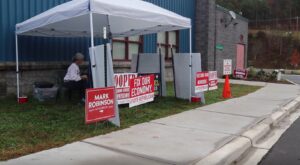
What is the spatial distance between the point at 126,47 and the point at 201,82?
555 cm

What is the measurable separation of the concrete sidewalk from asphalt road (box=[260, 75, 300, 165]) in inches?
29.1

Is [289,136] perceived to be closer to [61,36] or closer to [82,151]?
[82,151]

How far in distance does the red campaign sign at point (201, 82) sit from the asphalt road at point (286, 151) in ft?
11.0

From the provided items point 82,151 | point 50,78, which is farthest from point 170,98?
point 82,151

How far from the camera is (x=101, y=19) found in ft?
37.0

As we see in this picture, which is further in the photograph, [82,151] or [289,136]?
[289,136]

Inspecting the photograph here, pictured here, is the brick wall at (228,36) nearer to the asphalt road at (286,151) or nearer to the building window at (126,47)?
the building window at (126,47)

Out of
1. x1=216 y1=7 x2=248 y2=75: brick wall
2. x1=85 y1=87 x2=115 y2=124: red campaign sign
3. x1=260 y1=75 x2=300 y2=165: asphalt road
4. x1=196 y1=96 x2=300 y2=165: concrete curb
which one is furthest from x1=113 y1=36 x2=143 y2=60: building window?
x1=260 y1=75 x2=300 y2=165: asphalt road

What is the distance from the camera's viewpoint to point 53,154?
596 cm

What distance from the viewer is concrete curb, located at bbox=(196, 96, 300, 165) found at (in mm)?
6106

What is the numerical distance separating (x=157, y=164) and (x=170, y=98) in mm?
7024

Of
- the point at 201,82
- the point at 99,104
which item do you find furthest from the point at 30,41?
the point at 99,104

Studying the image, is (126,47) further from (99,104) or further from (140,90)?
(99,104)

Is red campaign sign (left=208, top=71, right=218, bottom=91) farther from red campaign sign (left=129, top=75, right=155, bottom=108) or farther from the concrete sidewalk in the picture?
red campaign sign (left=129, top=75, right=155, bottom=108)
